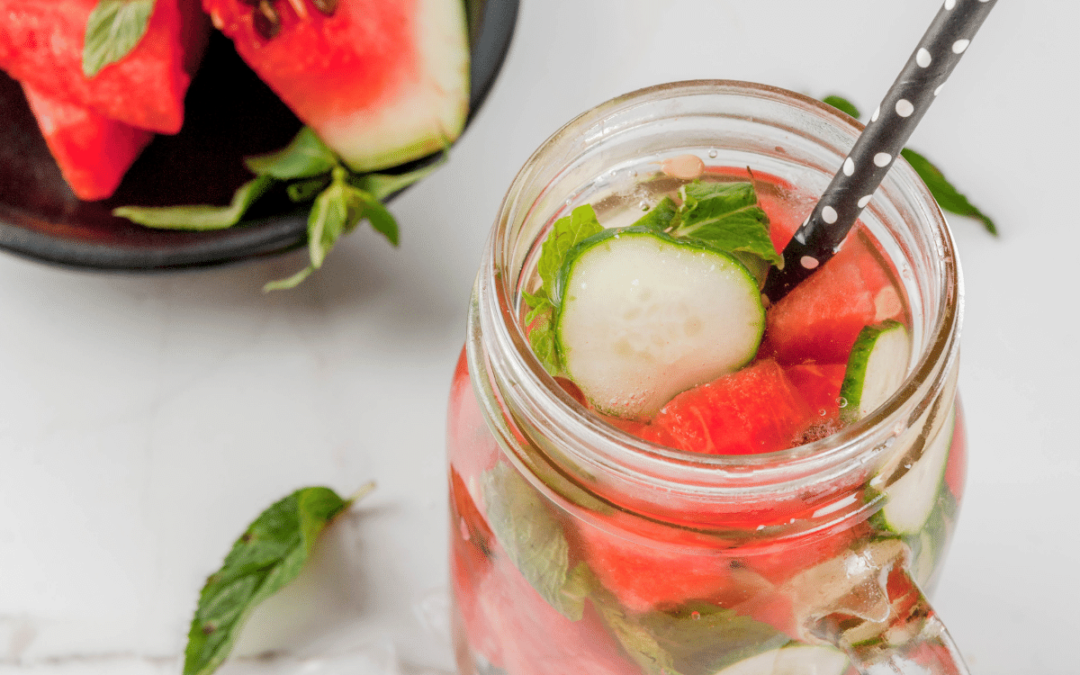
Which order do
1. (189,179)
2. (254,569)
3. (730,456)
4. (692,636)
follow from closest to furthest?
(730,456) < (692,636) < (254,569) < (189,179)

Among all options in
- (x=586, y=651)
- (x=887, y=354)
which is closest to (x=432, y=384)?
(x=586, y=651)

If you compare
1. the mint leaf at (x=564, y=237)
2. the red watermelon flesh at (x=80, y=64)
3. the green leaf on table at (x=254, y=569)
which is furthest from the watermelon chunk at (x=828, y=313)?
the red watermelon flesh at (x=80, y=64)

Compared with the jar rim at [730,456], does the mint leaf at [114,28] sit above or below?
below

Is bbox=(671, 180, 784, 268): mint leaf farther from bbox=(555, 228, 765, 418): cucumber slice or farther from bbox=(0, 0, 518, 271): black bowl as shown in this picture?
bbox=(0, 0, 518, 271): black bowl

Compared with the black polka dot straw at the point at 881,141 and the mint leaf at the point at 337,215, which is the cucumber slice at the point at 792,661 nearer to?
the black polka dot straw at the point at 881,141

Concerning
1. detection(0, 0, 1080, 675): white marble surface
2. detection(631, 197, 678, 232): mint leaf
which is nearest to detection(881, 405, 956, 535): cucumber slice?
detection(631, 197, 678, 232): mint leaf

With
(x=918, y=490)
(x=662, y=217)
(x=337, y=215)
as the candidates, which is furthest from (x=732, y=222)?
(x=337, y=215)

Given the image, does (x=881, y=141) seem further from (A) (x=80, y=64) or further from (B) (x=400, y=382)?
(A) (x=80, y=64)
